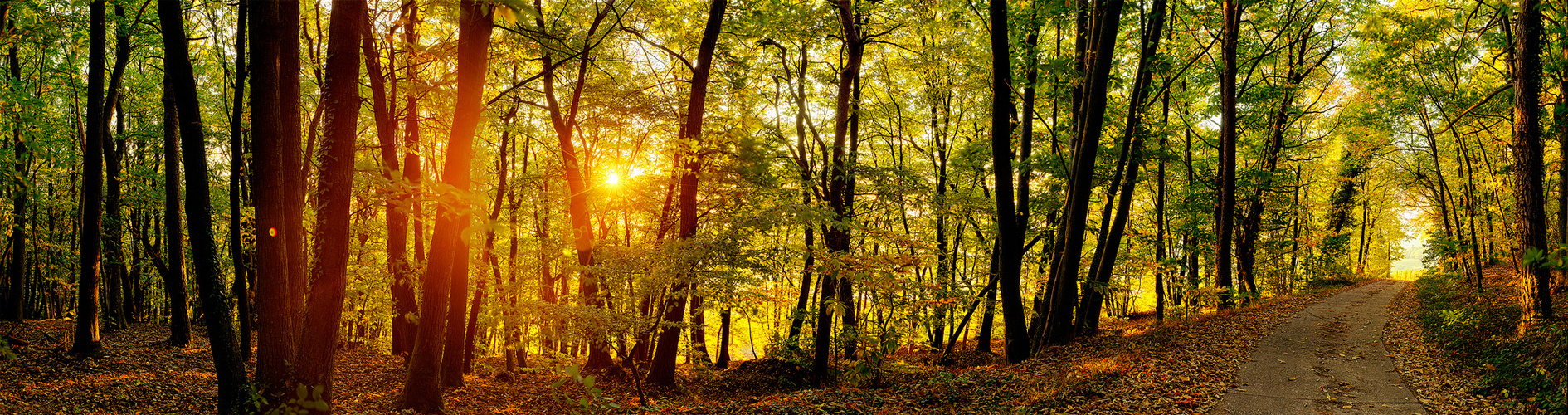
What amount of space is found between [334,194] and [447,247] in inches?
115

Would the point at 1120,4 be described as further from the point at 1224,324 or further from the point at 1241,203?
the point at 1241,203

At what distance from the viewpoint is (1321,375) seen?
28.2ft

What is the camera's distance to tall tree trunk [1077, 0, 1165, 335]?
382 inches

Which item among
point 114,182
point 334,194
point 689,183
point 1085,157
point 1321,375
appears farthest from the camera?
point 114,182

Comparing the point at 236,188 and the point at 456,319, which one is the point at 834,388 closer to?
the point at 456,319

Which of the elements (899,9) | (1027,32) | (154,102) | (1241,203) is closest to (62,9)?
(154,102)

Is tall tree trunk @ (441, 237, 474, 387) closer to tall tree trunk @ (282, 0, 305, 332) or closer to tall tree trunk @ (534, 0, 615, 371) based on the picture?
tall tree trunk @ (534, 0, 615, 371)

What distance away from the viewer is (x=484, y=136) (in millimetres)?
17688

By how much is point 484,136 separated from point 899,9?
37.2 ft

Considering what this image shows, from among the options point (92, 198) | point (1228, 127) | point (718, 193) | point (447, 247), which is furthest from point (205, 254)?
point (1228, 127)

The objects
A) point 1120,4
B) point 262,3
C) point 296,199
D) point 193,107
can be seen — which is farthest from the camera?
point 1120,4

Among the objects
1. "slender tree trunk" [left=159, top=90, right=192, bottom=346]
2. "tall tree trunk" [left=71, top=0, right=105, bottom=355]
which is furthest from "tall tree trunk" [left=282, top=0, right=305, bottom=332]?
"tall tree trunk" [left=71, top=0, right=105, bottom=355]

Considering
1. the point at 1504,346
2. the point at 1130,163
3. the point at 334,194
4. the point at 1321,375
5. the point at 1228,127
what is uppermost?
the point at 1228,127

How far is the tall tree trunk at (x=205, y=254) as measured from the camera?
6508mm
